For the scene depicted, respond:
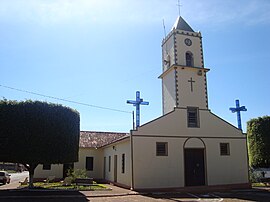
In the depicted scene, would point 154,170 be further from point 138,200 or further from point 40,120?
point 40,120

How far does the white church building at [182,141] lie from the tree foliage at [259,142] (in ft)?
10.7

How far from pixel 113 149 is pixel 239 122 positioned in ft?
A: 39.6

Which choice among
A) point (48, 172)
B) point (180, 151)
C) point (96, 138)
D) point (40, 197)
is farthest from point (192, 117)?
point (48, 172)

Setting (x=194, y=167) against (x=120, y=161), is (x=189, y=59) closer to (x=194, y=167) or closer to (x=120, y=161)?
(x=194, y=167)

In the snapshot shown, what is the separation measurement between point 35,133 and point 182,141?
10.3 meters

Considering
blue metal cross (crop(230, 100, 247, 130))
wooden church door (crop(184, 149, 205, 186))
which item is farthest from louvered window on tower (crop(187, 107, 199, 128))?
blue metal cross (crop(230, 100, 247, 130))

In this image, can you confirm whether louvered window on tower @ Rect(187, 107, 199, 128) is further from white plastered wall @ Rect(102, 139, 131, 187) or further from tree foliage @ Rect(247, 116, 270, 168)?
tree foliage @ Rect(247, 116, 270, 168)

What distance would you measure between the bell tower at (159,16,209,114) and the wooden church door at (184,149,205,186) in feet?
11.7

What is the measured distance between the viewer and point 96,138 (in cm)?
3216

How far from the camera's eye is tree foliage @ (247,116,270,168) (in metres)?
24.6

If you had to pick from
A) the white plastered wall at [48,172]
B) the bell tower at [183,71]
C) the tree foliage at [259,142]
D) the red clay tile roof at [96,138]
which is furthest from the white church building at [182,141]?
the white plastered wall at [48,172]

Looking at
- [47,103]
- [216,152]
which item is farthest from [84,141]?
[216,152]

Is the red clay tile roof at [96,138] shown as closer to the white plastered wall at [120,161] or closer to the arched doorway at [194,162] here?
the white plastered wall at [120,161]

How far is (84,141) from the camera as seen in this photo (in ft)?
101
